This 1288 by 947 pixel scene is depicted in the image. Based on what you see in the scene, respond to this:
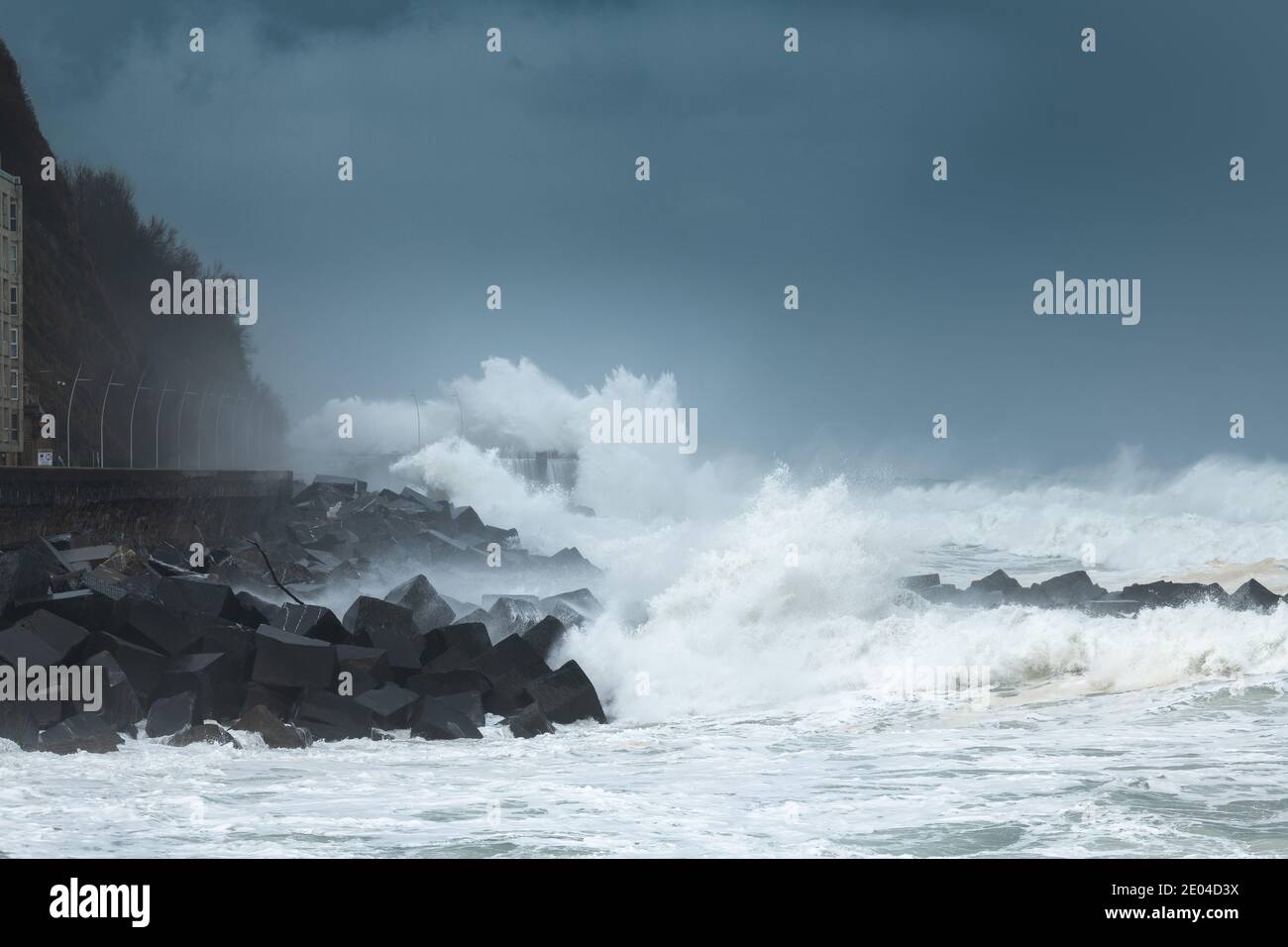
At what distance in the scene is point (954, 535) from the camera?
138 feet

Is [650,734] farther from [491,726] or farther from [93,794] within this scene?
[93,794]

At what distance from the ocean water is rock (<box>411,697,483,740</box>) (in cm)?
18

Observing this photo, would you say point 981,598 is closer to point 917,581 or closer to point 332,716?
point 917,581

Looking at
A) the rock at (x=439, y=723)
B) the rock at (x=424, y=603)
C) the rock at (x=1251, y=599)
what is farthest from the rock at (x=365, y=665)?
the rock at (x=1251, y=599)

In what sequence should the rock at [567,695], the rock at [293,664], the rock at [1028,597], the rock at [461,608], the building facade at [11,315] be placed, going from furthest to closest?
the building facade at [11,315] < the rock at [1028,597] < the rock at [461,608] < the rock at [567,695] < the rock at [293,664]

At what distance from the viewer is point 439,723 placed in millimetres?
12062

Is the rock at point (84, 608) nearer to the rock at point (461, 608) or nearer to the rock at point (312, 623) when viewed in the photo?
the rock at point (312, 623)

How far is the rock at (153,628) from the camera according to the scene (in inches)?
514

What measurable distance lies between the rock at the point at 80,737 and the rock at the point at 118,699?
21cm

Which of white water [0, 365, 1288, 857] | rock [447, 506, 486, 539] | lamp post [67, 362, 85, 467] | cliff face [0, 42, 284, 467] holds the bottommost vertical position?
white water [0, 365, 1288, 857]

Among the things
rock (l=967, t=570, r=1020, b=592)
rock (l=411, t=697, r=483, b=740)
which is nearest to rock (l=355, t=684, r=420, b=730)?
rock (l=411, t=697, r=483, b=740)

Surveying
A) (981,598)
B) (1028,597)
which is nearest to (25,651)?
(981,598)

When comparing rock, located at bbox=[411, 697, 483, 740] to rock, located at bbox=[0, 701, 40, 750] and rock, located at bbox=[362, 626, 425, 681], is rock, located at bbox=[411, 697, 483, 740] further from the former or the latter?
rock, located at bbox=[0, 701, 40, 750]

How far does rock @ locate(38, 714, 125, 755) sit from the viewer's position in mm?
10898
